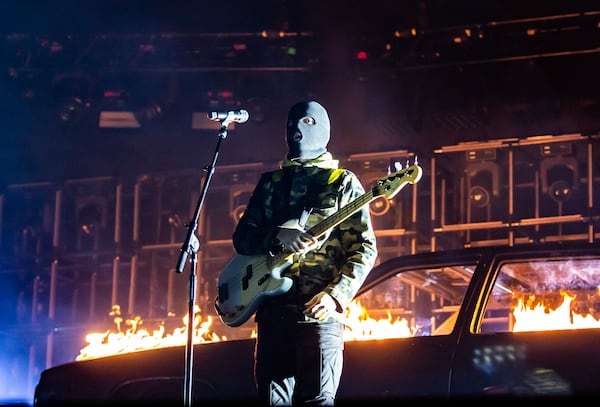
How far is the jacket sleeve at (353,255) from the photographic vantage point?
440 centimetres

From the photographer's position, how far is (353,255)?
4.52 meters

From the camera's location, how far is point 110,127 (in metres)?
13.1

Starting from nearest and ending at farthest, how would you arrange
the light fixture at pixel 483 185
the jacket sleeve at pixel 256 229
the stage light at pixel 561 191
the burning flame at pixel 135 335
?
the jacket sleeve at pixel 256 229 → the burning flame at pixel 135 335 → the stage light at pixel 561 191 → the light fixture at pixel 483 185

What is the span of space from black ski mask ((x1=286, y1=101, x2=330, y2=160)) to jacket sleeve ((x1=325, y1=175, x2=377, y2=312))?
0.32 metres

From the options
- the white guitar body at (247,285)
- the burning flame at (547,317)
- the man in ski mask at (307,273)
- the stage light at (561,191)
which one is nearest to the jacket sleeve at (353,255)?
the man in ski mask at (307,273)

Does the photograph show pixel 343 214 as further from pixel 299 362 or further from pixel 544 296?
pixel 544 296

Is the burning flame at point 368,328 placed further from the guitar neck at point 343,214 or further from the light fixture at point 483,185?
the light fixture at point 483,185

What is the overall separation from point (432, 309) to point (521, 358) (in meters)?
3.38

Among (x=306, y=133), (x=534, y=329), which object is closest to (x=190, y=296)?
(x=306, y=133)

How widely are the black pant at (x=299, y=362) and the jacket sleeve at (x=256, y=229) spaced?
1.25 feet

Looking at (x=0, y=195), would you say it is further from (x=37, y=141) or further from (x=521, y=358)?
(x=521, y=358)

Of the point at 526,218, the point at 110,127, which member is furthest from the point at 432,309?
the point at 110,127

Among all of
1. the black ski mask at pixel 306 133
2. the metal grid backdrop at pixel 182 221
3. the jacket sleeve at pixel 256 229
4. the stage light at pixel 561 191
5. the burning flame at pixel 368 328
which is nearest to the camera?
the jacket sleeve at pixel 256 229

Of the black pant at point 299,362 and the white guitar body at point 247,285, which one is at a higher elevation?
the white guitar body at point 247,285
